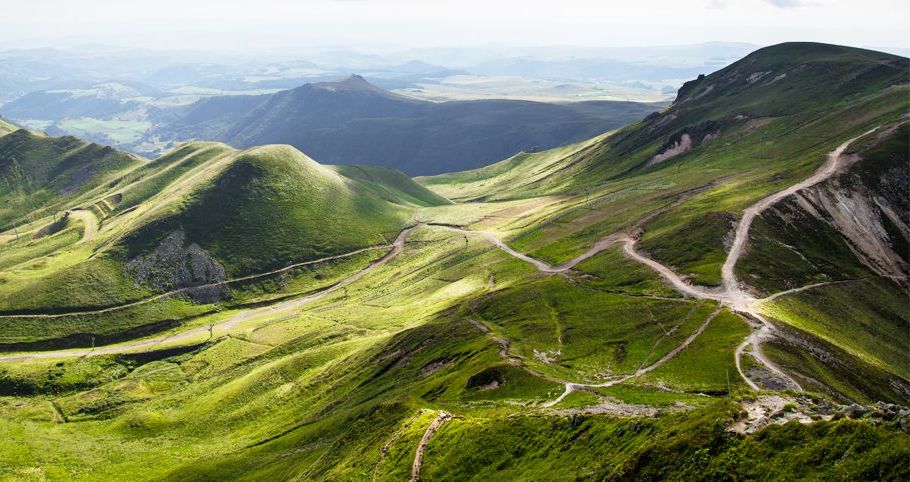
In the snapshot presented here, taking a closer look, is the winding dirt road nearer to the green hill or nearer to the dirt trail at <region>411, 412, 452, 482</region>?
the green hill

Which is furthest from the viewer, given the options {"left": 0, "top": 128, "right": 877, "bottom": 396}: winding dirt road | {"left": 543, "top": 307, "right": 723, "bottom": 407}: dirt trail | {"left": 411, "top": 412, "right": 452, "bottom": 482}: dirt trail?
{"left": 0, "top": 128, "right": 877, "bottom": 396}: winding dirt road

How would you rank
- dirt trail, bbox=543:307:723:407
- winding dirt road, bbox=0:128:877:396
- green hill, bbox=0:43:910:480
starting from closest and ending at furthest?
green hill, bbox=0:43:910:480
dirt trail, bbox=543:307:723:407
winding dirt road, bbox=0:128:877:396

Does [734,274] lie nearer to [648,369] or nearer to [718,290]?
[718,290]

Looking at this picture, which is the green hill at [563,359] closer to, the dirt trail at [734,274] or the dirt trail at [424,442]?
the dirt trail at [424,442]

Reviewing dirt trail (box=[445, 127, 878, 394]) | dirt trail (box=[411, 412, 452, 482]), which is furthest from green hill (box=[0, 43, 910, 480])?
dirt trail (box=[445, 127, 878, 394])

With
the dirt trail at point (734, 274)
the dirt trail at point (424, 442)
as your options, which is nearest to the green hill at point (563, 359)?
the dirt trail at point (424, 442)

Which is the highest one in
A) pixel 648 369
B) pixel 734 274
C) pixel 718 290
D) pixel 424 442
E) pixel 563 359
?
pixel 734 274

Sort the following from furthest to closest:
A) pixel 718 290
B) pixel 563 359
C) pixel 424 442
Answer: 1. pixel 718 290
2. pixel 563 359
3. pixel 424 442

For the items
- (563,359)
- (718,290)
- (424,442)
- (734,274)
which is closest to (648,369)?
(563,359)

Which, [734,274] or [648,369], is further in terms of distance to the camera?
[734,274]
